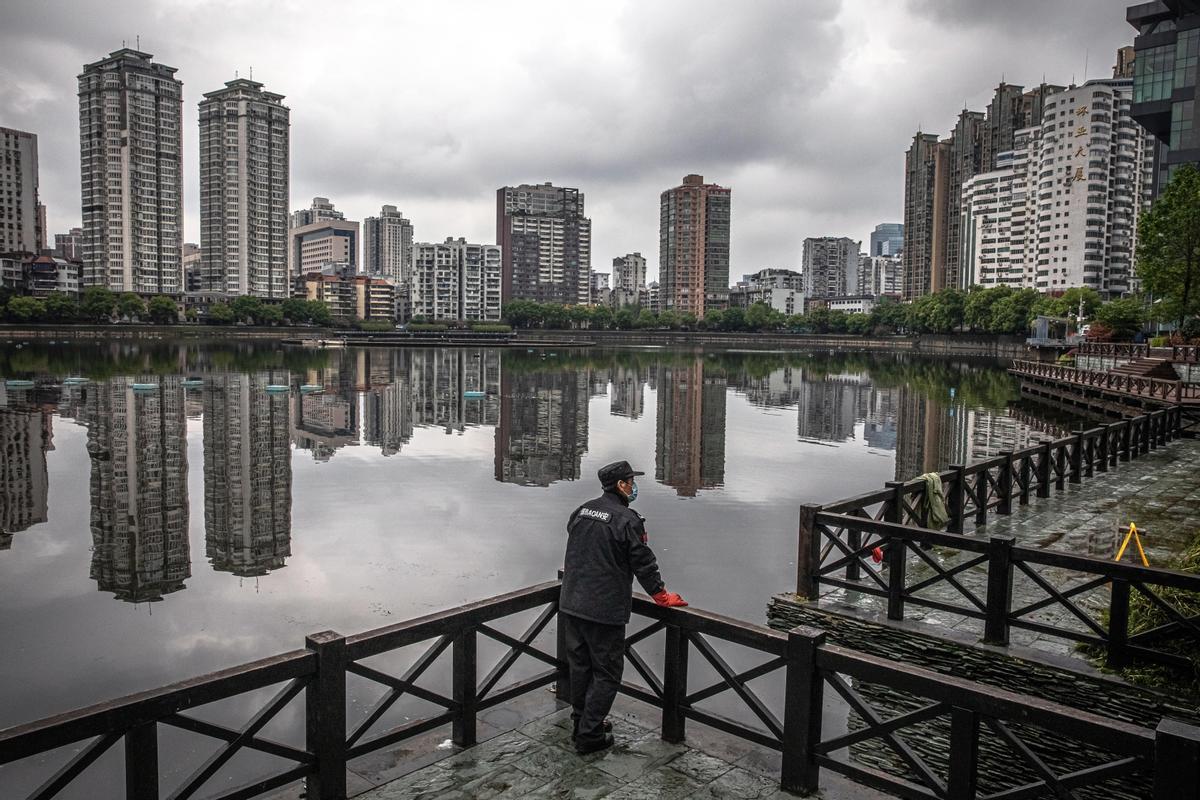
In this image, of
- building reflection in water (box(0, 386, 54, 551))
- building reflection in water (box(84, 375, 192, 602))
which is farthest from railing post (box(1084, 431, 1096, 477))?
building reflection in water (box(0, 386, 54, 551))

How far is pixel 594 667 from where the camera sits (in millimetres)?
7164

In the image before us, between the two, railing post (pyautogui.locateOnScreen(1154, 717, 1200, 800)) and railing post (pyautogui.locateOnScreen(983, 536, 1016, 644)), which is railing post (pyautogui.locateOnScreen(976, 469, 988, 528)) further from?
railing post (pyautogui.locateOnScreen(1154, 717, 1200, 800))

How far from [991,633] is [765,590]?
5536mm

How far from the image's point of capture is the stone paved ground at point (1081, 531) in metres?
11.9

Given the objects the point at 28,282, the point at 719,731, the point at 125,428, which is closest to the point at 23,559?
the point at 719,731

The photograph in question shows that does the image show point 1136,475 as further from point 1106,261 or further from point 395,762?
point 1106,261

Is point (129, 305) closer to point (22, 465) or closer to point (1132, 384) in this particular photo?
point (22, 465)

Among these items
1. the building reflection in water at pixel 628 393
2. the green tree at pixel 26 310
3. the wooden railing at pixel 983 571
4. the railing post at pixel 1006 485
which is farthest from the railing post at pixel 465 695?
the green tree at pixel 26 310

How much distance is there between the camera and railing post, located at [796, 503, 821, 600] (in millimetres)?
12180

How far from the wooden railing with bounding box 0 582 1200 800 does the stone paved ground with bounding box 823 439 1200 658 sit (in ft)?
17.7

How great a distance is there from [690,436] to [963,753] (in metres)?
33.1

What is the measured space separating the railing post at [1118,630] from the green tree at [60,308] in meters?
183

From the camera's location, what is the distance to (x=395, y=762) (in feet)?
23.5

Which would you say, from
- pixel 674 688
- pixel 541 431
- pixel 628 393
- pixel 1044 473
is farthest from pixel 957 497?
pixel 628 393
